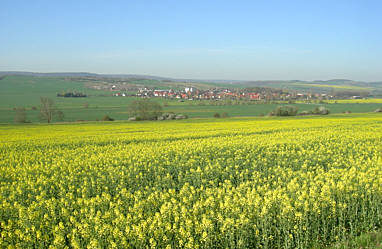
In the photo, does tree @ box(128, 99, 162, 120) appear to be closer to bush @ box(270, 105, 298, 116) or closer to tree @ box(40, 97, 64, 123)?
tree @ box(40, 97, 64, 123)

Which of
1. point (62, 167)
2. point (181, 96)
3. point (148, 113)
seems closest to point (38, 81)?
point (181, 96)

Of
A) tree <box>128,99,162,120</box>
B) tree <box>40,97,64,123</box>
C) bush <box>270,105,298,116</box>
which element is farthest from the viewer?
bush <box>270,105,298,116</box>

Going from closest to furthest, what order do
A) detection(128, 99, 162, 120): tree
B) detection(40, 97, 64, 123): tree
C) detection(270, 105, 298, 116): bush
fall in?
detection(40, 97, 64, 123): tree < detection(128, 99, 162, 120): tree < detection(270, 105, 298, 116): bush

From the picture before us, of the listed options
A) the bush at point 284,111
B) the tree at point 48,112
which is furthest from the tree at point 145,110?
the bush at point 284,111

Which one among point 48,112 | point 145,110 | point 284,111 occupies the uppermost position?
point 284,111

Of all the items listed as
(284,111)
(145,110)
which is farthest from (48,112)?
(284,111)

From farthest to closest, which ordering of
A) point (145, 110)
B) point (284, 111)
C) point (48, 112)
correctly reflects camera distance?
point (284, 111), point (145, 110), point (48, 112)

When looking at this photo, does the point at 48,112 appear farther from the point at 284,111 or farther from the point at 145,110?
the point at 284,111

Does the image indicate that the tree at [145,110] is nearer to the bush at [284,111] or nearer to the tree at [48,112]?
the tree at [48,112]

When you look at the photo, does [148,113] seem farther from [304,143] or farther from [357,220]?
[357,220]

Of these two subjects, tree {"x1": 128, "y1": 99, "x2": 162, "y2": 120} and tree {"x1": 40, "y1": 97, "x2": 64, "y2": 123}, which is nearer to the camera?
tree {"x1": 40, "y1": 97, "x2": 64, "y2": 123}

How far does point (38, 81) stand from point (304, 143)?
204 m

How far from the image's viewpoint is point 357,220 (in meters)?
9.44

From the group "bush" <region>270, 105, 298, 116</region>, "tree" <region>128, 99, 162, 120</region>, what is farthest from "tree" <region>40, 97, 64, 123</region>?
"bush" <region>270, 105, 298, 116</region>
